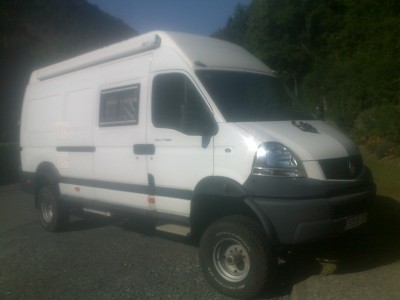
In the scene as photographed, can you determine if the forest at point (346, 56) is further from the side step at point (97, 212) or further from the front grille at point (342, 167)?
the side step at point (97, 212)

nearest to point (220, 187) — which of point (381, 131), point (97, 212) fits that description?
point (97, 212)

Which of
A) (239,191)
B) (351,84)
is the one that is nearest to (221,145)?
(239,191)

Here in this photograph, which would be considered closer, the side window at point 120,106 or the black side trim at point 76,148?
the side window at point 120,106

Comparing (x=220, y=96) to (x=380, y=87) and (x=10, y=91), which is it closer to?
(x=380, y=87)

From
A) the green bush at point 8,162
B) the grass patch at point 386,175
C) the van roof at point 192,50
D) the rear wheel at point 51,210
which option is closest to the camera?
the van roof at point 192,50

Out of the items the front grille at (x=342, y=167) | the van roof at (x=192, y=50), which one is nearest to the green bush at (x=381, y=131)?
the van roof at (x=192, y=50)

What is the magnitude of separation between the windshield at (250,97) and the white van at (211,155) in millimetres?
17

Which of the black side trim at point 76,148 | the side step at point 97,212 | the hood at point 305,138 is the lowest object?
the side step at point 97,212

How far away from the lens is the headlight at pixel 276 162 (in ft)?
14.7

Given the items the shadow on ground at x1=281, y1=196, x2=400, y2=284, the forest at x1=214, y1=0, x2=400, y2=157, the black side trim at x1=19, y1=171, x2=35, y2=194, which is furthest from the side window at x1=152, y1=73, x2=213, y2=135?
the black side trim at x1=19, y1=171, x2=35, y2=194

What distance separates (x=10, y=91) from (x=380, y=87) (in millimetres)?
16331

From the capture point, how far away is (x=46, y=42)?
20.5 metres

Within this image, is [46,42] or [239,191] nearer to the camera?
[239,191]

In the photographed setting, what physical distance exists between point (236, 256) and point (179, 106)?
72.3 inches
